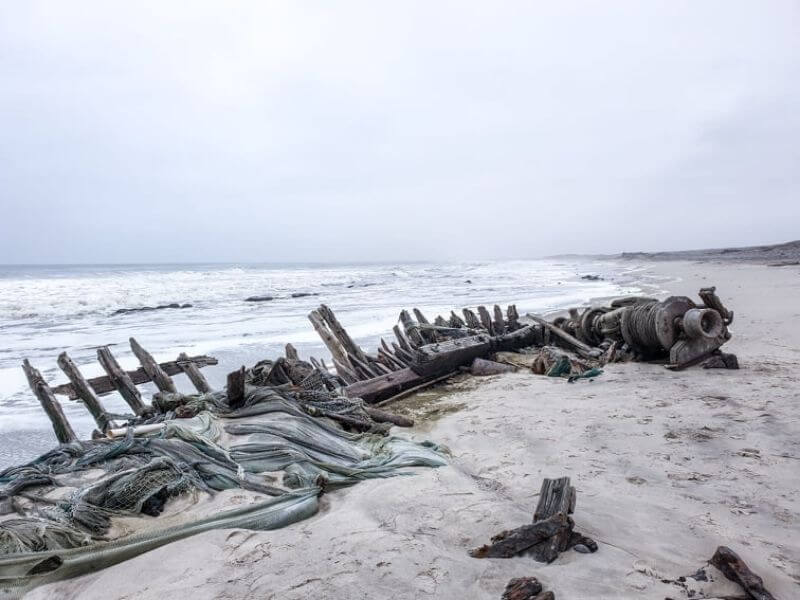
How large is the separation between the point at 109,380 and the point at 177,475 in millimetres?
3423

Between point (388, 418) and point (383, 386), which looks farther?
point (383, 386)

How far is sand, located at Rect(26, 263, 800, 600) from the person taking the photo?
265cm

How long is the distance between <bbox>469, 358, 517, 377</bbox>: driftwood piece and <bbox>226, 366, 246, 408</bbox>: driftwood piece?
4.90 m

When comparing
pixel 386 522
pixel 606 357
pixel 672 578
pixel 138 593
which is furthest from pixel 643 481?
pixel 606 357

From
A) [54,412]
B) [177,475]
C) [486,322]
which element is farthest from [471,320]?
[177,475]

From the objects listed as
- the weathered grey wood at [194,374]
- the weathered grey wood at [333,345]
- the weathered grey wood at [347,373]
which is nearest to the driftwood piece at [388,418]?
the weathered grey wood at [347,373]

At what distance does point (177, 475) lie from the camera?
4242 millimetres

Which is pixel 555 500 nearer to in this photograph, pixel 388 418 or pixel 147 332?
pixel 388 418

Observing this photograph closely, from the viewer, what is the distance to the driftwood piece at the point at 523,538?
9.22ft

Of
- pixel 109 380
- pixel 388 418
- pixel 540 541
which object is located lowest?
pixel 388 418

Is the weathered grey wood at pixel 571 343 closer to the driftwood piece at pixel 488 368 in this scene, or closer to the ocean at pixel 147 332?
the driftwood piece at pixel 488 368

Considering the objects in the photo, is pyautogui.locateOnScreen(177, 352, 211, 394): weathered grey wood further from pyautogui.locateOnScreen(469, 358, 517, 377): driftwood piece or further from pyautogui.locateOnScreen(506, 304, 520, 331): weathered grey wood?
pyautogui.locateOnScreen(506, 304, 520, 331): weathered grey wood

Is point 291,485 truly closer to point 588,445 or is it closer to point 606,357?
point 588,445

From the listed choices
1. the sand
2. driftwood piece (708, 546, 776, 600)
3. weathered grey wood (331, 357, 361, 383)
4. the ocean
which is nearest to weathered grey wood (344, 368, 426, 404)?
weathered grey wood (331, 357, 361, 383)
